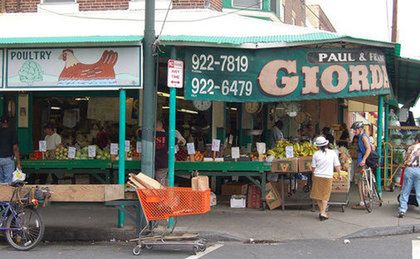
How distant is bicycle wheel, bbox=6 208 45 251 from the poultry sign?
2386 mm

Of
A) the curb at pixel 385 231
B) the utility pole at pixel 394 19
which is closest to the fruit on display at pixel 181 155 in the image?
the curb at pixel 385 231

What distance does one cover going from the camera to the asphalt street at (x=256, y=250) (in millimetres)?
7930

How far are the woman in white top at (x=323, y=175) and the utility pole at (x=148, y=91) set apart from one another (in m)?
3.38

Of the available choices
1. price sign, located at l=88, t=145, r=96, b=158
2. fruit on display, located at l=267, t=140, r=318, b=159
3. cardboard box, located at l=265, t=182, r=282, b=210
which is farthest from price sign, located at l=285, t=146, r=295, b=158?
price sign, located at l=88, t=145, r=96, b=158

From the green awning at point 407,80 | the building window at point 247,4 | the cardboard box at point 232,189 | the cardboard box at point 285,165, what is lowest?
the cardboard box at point 232,189

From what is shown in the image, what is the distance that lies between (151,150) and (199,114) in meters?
4.36

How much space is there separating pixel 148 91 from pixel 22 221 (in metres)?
3.04

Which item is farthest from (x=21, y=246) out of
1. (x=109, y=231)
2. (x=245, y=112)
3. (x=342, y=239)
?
(x=245, y=112)

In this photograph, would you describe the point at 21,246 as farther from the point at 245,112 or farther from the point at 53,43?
the point at 245,112

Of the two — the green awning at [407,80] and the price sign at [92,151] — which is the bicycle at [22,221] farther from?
the green awning at [407,80]

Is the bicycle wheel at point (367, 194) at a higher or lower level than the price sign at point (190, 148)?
lower

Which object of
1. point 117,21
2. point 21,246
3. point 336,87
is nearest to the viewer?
point 21,246

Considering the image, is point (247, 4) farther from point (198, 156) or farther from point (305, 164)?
point (305, 164)

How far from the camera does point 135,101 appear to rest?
44.7 feet
